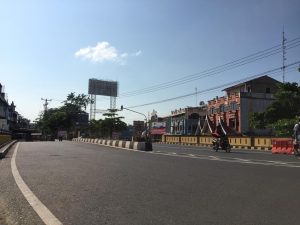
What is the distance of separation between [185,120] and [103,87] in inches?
864

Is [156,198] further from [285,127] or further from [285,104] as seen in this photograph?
[285,104]

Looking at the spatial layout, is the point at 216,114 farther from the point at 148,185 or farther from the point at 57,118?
the point at 148,185

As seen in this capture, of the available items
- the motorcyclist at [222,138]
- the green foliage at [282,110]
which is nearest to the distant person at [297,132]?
the motorcyclist at [222,138]

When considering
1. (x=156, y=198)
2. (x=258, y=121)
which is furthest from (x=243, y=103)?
(x=156, y=198)

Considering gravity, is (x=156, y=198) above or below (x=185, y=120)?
below

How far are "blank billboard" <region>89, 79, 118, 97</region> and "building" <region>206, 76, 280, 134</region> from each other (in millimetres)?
21625

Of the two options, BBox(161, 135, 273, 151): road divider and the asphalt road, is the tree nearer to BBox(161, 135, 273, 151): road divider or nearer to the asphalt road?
BBox(161, 135, 273, 151): road divider

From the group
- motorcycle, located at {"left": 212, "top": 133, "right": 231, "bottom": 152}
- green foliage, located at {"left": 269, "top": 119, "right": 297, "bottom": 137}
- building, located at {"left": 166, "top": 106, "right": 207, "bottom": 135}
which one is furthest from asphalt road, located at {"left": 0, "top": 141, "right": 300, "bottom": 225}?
building, located at {"left": 166, "top": 106, "right": 207, "bottom": 135}

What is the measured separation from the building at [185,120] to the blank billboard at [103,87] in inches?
766

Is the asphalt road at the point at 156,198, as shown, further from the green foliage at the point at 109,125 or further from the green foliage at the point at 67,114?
the green foliage at the point at 67,114

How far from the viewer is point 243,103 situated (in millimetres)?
76562

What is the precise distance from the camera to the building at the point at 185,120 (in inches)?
4087

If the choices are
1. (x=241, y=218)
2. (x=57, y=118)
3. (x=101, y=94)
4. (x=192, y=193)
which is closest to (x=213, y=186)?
(x=192, y=193)

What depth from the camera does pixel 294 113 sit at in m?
53.3
